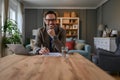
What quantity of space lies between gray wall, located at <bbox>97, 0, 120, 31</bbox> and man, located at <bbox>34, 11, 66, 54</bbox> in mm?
4222

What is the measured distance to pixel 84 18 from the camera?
963 cm

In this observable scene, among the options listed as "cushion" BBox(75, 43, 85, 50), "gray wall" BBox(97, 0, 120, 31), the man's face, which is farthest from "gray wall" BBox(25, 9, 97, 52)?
the man's face

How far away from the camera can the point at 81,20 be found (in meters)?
9.64

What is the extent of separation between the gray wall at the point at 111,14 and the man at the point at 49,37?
422 cm

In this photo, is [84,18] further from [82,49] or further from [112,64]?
[112,64]

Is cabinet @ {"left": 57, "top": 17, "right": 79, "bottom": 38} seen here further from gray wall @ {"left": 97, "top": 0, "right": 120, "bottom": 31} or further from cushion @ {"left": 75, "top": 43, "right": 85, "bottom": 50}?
cushion @ {"left": 75, "top": 43, "right": 85, "bottom": 50}

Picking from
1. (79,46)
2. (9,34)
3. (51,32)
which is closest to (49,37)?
(51,32)

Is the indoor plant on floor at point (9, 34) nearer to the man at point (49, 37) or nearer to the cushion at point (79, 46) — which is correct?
the cushion at point (79, 46)

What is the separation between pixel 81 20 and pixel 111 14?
2578mm

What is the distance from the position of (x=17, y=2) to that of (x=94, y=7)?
368cm

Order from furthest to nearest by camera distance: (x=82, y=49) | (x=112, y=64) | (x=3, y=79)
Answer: (x=82, y=49)
(x=112, y=64)
(x=3, y=79)

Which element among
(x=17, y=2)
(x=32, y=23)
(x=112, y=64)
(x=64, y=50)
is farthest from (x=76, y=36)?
(x=64, y=50)

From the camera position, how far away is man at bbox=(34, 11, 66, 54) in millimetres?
2414

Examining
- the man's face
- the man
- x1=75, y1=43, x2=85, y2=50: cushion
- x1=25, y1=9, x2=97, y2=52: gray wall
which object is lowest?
x1=75, y1=43, x2=85, y2=50: cushion
